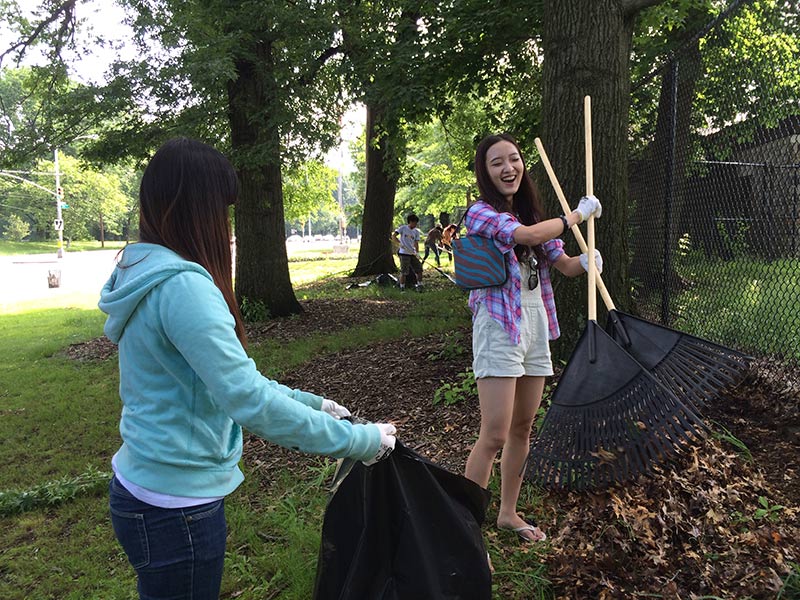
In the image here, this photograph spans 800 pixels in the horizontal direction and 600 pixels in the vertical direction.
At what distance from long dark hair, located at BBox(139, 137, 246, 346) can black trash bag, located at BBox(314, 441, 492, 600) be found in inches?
32.5

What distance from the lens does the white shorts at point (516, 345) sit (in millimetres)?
2631

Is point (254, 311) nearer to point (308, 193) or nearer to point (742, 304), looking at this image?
point (742, 304)

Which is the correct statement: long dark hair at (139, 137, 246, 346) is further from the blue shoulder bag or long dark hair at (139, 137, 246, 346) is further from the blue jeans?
the blue shoulder bag

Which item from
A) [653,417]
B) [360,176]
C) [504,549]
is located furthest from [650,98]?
[360,176]

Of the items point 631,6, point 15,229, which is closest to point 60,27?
point 631,6

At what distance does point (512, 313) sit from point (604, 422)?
615 millimetres

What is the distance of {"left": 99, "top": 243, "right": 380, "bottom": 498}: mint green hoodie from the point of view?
1353 mm

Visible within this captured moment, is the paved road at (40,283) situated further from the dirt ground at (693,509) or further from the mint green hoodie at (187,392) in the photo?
the mint green hoodie at (187,392)

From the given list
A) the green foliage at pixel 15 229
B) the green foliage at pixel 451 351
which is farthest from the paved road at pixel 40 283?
the green foliage at pixel 15 229

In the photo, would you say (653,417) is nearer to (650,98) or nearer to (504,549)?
(504,549)

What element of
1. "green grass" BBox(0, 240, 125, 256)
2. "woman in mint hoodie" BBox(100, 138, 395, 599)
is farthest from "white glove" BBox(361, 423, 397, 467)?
"green grass" BBox(0, 240, 125, 256)

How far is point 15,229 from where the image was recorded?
56625 millimetres

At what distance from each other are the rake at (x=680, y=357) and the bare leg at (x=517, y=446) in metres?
0.48

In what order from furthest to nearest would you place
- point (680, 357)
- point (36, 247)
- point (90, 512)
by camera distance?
1. point (36, 247)
2. point (90, 512)
3. point (680, 357)
